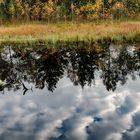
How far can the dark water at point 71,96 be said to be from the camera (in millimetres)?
16797

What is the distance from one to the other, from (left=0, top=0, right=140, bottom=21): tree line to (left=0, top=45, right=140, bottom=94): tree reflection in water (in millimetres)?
42209

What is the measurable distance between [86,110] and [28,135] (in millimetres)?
4120

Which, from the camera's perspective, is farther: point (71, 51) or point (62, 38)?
point (62, 38)

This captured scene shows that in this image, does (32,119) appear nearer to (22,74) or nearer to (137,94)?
(137,94)

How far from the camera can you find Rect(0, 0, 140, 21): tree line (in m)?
85.9

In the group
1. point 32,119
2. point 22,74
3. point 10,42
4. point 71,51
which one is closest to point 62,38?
point 10,42

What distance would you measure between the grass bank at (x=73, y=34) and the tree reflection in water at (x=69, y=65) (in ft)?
22.3

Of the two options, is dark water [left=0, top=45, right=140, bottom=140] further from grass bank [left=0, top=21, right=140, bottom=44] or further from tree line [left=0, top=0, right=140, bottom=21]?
tree line [left=0, top=0, right=140, bottom=21]

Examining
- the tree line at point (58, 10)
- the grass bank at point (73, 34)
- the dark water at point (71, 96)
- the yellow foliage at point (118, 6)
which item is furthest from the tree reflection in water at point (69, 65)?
the yellow foliage at point (118, 6)

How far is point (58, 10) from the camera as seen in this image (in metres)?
86.0

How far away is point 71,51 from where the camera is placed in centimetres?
4072

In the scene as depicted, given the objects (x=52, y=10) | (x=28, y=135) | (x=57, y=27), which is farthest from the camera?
(x=52, y=10)

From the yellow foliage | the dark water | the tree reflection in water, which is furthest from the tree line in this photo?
the dark water

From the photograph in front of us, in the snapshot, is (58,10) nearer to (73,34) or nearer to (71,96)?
(73,34)
